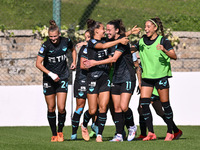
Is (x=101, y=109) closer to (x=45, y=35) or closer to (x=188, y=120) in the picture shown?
(x=188, y=120)

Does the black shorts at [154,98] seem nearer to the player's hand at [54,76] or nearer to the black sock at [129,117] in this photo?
the black sock at [129,117]

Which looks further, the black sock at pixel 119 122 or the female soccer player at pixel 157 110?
the female soccer player at pixel 157 110

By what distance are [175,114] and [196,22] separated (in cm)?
449

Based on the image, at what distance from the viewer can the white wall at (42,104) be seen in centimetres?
1144

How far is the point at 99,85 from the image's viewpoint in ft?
25.7

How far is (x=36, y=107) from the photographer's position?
37.7 ft

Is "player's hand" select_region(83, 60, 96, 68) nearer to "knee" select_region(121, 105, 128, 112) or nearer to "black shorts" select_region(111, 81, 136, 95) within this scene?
"black shorts" select_region(111, 81, 136, 95)

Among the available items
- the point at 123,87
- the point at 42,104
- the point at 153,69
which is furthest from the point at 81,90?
the point at 42,104

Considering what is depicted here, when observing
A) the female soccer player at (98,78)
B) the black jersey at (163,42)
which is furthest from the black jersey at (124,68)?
the black jersey at (163,42)

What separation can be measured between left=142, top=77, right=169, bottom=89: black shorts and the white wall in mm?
3647

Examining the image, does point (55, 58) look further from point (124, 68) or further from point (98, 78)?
point (124, 68)

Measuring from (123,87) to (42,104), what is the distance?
13.3 ft

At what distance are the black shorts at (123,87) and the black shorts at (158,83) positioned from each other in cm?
24

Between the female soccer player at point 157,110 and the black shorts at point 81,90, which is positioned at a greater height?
the black shorts at point 81,90
